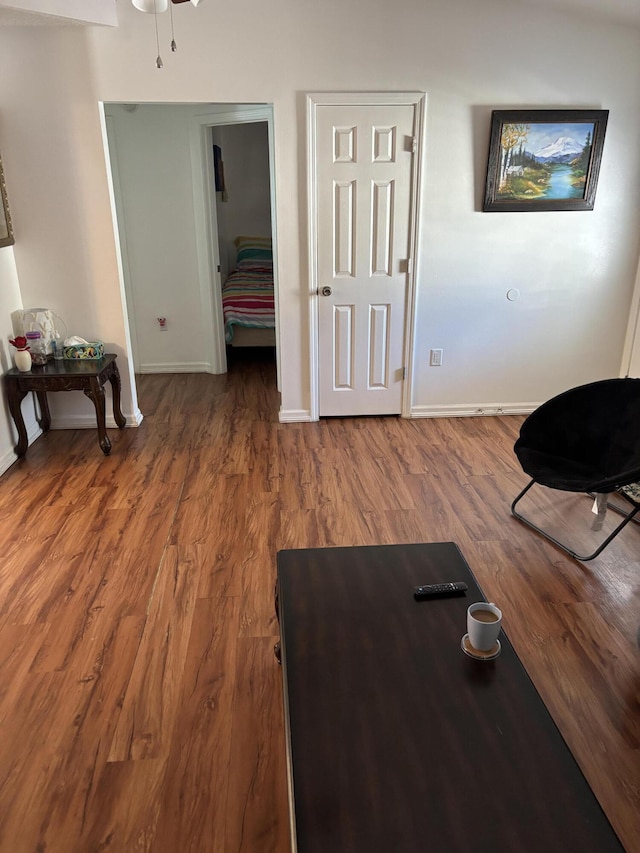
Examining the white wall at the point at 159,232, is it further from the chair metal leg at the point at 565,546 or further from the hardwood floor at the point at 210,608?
the chair metal leg at the point at 565,546

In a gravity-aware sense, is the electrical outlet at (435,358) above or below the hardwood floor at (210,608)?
above

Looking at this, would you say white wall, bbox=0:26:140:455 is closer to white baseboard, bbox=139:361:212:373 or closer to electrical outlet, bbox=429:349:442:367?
white baseboard, bbox=139:361:212:373

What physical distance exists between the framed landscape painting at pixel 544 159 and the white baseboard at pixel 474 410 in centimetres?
137

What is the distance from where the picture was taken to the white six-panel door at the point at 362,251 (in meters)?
4.11

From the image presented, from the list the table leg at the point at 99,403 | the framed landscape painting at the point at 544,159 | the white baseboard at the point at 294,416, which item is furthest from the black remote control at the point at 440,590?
the framed landscape painting at the point at 544,159

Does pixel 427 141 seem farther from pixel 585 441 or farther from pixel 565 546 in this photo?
pixel 565 546

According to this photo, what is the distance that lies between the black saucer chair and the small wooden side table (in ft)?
8.14

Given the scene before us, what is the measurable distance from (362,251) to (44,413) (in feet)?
7.91

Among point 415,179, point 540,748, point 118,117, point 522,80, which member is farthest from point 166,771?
point 118,117

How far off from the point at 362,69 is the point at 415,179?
2.37 feet

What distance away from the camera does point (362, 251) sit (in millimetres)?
4336

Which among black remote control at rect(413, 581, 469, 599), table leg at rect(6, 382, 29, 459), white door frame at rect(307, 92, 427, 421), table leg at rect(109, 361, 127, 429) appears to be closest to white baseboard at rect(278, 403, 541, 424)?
white door frame at rect(307, 92, 427, 421)

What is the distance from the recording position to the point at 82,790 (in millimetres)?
1827

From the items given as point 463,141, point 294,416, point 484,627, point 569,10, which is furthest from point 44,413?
point 569,10
